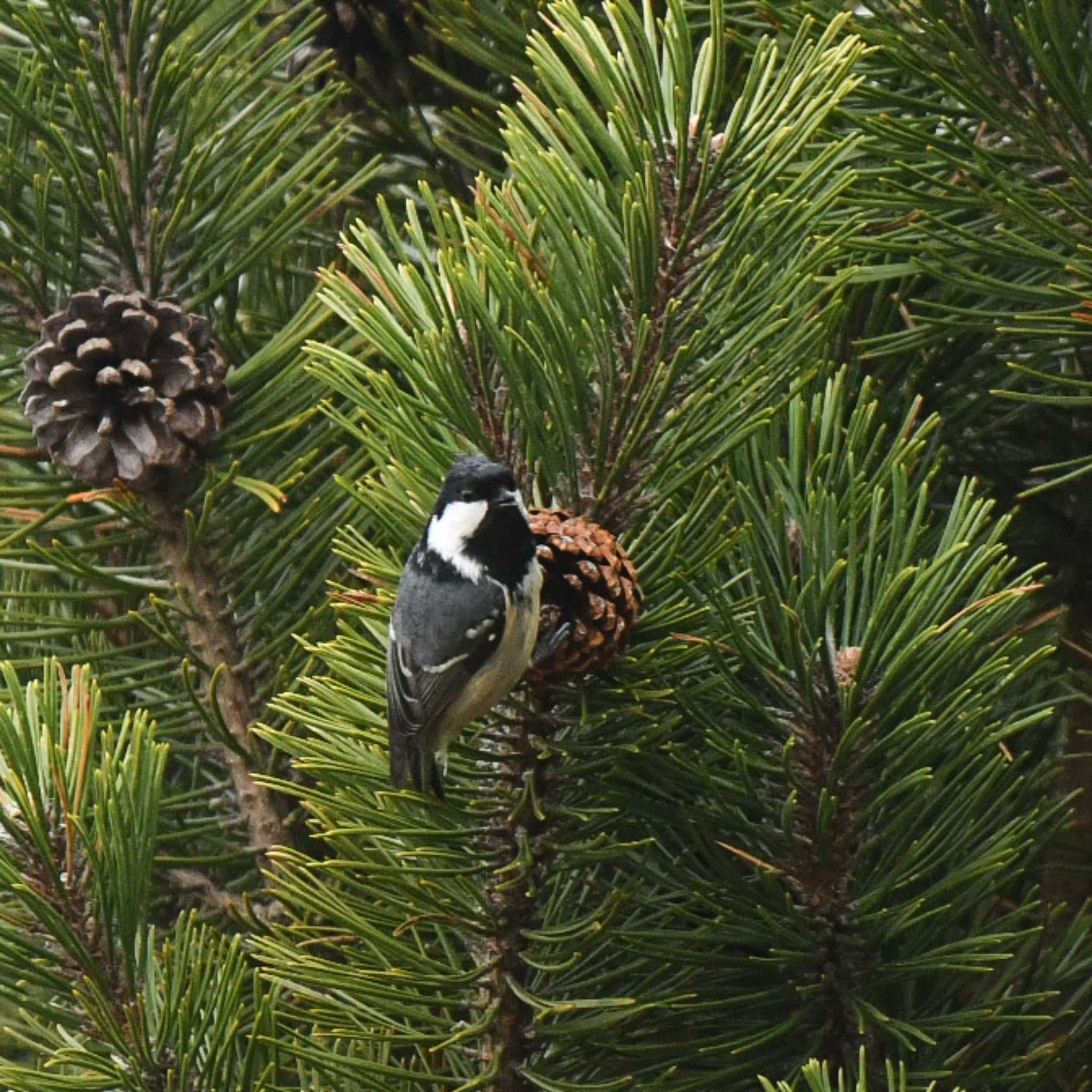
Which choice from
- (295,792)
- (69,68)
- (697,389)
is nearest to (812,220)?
(697,389)

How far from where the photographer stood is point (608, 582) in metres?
0.78

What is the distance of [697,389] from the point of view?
82 cm

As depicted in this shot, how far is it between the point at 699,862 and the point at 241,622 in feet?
1.21

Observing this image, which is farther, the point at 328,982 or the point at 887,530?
the point at 887,530

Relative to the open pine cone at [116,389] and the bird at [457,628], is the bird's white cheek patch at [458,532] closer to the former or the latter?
the bird at [457,628]

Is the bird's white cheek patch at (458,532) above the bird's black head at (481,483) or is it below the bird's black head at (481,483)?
below

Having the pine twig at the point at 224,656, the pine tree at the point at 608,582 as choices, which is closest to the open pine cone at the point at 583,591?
the pine tree at the point at 608,582

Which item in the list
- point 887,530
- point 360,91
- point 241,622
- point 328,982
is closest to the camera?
point 328,982

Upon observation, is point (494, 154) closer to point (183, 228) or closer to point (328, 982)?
point (183, 228)

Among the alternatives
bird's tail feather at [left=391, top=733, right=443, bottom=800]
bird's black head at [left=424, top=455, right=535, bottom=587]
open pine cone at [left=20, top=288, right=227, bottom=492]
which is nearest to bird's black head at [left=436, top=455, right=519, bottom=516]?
bird's black head at [left=424, top=455, right=535, bottom=587]

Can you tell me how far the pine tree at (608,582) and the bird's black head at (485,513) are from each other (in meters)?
0.02

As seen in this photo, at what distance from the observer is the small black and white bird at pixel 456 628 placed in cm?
81

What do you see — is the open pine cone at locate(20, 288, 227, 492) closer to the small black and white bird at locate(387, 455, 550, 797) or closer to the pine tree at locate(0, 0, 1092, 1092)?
the pine tree at locate(0, 0, 1092, 1092)

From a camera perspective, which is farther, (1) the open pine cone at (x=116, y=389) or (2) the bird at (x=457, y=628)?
(1) the open pine cone at (x=116, y=389)
